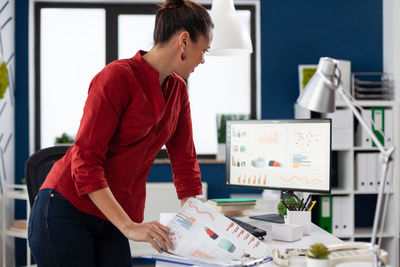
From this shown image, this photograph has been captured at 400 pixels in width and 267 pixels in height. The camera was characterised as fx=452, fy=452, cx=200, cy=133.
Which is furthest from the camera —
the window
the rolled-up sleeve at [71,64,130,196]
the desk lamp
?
the window

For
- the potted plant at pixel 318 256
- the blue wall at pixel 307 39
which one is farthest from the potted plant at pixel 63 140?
the potted plant at pixel 318 256

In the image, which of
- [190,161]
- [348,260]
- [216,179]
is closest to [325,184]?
[190,161]

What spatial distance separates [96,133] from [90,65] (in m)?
2.97

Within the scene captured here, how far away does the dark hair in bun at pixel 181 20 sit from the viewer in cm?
129

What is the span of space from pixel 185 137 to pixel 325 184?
0.83 meters

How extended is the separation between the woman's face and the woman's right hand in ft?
1.51

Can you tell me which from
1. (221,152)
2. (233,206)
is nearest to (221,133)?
(221,152)

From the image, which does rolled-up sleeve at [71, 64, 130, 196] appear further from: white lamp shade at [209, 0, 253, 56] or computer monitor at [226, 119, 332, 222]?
white lamp shade at [209, 0, 253, 56]

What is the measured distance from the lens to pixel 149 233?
45.9 inches

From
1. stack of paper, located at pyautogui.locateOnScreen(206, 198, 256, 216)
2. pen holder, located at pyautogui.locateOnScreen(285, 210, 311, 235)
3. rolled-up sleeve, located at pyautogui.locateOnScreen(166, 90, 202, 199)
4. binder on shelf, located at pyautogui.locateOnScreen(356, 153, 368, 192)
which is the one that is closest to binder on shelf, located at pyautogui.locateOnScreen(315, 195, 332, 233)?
binder on shelf, located at pyautogui.locateOnScreen(356, 153, 368, 192)

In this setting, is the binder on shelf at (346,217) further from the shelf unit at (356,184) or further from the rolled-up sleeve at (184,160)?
the rolled-up sleeve at (184,160)

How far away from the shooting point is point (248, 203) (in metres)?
2.18

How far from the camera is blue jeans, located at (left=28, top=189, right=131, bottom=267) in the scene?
50.2 inches

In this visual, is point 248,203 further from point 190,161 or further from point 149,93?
point 149,93
